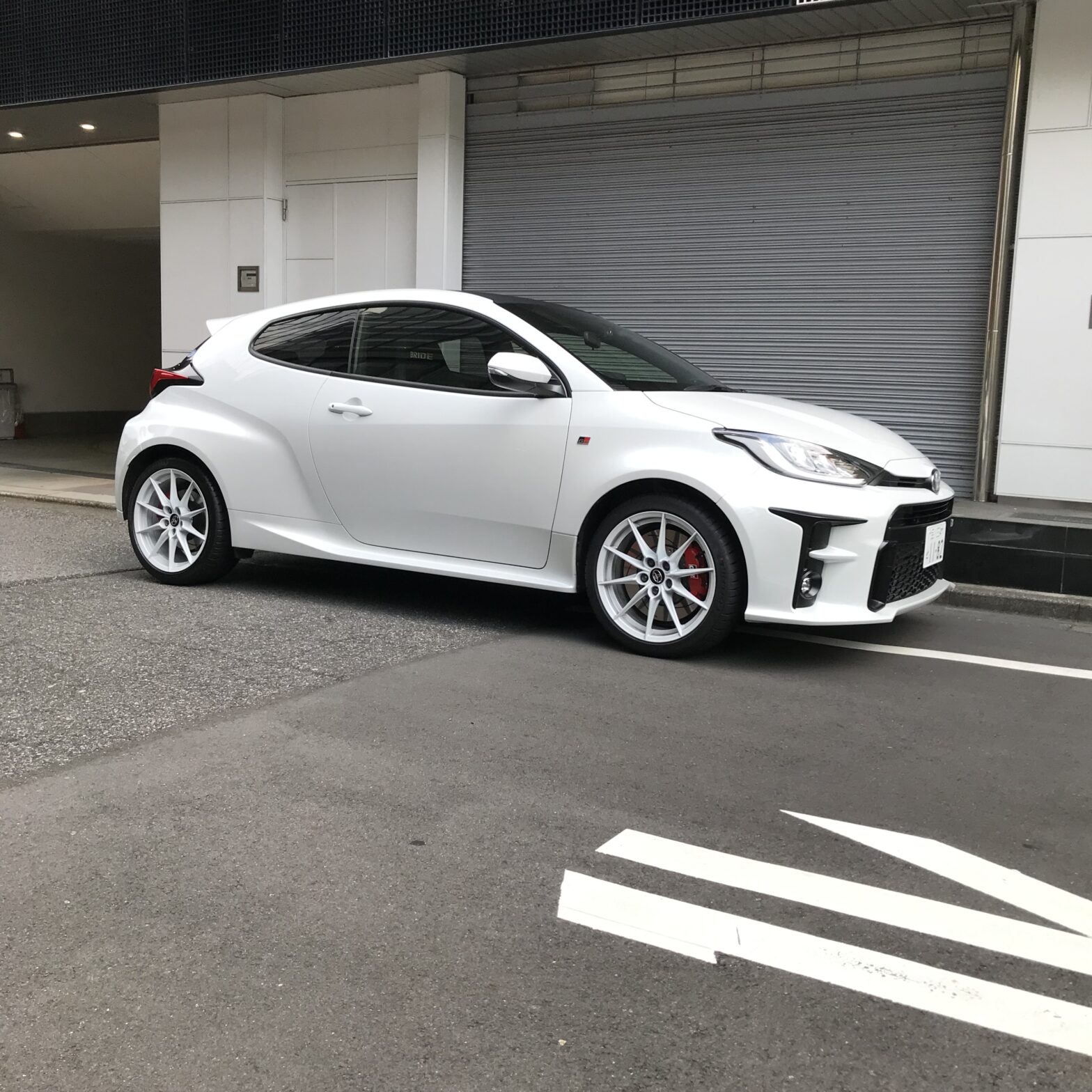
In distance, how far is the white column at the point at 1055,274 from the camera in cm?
782

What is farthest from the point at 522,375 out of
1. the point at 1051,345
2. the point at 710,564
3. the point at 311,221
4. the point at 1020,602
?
the point at 311,221

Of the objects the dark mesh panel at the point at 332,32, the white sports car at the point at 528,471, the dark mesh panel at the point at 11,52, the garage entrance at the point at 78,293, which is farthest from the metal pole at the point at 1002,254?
the garage entrance at the point at 78,293

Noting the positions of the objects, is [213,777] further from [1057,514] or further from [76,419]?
[76,419]

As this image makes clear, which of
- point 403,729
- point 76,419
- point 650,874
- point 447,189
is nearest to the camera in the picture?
point 650,874

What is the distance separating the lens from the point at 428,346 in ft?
19.8

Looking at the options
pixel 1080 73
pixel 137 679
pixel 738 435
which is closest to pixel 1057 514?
pixel 1080 73

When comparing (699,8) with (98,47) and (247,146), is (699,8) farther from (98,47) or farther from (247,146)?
(98,47)

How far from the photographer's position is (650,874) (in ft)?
10.1

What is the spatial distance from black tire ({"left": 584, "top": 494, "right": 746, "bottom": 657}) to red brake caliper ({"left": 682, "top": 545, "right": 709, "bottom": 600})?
0.24ft

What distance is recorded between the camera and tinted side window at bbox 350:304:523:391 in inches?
231

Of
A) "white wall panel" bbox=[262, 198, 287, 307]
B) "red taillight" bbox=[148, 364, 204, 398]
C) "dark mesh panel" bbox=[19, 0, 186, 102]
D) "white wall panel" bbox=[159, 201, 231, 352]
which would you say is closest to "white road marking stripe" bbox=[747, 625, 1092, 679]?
"red taillight" bbox=[148, 364, 204, 398]

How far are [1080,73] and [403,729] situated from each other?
6543mm

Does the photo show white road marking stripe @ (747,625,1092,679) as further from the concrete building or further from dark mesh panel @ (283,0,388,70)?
dark mesh panel @ (283,0,388,70)

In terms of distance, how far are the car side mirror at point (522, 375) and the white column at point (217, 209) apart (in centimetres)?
651
